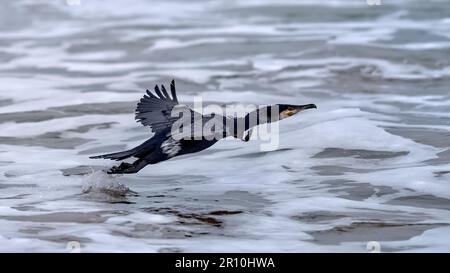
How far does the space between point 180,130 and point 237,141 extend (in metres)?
2.23

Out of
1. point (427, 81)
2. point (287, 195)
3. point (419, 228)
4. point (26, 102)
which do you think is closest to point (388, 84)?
point (427, 81)

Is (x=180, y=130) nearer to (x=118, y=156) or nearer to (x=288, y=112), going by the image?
(x=118, y=156)

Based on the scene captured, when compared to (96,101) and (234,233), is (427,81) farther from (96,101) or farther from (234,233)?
(234,233)

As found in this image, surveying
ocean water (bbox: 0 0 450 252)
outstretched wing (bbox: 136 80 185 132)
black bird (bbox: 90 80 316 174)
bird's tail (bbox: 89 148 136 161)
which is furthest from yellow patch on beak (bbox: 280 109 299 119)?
bird's tail (bbox: 89 148 136 161)

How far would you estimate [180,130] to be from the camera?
6.59 meters

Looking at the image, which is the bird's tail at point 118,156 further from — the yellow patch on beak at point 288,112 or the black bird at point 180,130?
the yellow patch on beak at point 288,112

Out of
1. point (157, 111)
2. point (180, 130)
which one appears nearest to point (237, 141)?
point (157, 111)

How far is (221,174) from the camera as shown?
7.57m

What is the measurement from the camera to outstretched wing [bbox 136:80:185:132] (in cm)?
682

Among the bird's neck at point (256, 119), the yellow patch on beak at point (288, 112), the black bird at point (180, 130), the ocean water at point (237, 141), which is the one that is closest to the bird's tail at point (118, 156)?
the black bird at point (180, 130)

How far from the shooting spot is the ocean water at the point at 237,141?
5.94 metres

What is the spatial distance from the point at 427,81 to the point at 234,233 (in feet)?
20.2

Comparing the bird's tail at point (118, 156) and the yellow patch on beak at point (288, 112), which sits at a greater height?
the yellow patch on beak at point (288, 112)

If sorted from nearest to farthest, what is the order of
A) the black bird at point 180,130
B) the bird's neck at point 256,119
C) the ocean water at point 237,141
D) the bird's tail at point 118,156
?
1. the ocean water at point 237,141
2. the bird's tail at point 118,156
3. the black bird at point 180,130
4. the bird's neck at point 256,119
